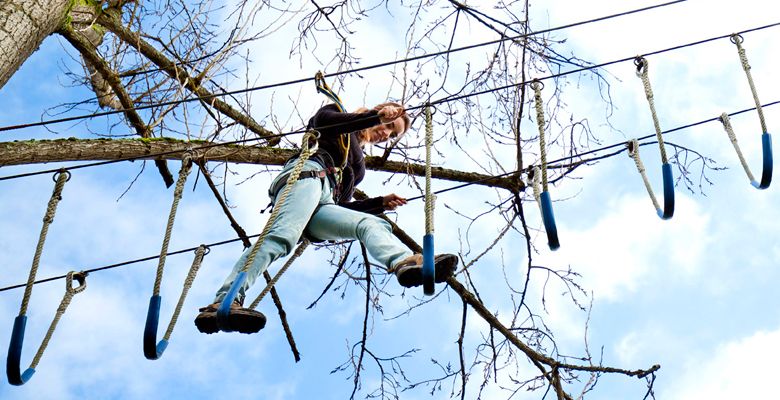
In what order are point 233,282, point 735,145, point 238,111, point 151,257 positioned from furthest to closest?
point 238,111 → point 151,257 → point 735,145 → point 233,282

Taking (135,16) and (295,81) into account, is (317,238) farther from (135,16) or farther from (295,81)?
(135,16)

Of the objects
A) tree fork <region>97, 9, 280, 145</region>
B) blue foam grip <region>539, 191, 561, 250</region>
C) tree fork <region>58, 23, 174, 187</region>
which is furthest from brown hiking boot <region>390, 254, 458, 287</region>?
tree fork <region>58, 23, 174, 187</region>

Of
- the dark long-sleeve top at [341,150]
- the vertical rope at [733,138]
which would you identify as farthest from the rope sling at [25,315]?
the vertical rope at [733,138]

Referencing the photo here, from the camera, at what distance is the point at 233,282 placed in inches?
119

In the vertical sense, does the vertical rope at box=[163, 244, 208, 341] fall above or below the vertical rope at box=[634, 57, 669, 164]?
below

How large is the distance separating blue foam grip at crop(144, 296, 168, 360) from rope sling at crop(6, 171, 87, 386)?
524 millimetres

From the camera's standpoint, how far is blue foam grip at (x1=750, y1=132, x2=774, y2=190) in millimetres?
3355

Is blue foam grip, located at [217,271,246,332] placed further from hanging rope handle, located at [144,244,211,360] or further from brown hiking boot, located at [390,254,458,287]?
brown hiking boot, located at [390,254,458,287]

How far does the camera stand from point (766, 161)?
11.0ft

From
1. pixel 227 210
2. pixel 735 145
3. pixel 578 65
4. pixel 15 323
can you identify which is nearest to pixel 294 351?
pixel 227 210

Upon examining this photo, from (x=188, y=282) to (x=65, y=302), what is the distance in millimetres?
506

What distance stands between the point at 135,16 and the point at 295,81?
2474 mm

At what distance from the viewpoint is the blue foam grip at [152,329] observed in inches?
120

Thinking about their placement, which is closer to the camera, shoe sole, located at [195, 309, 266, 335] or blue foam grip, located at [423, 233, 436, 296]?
blue foam grip, located at [423, 233, 436, 296]
